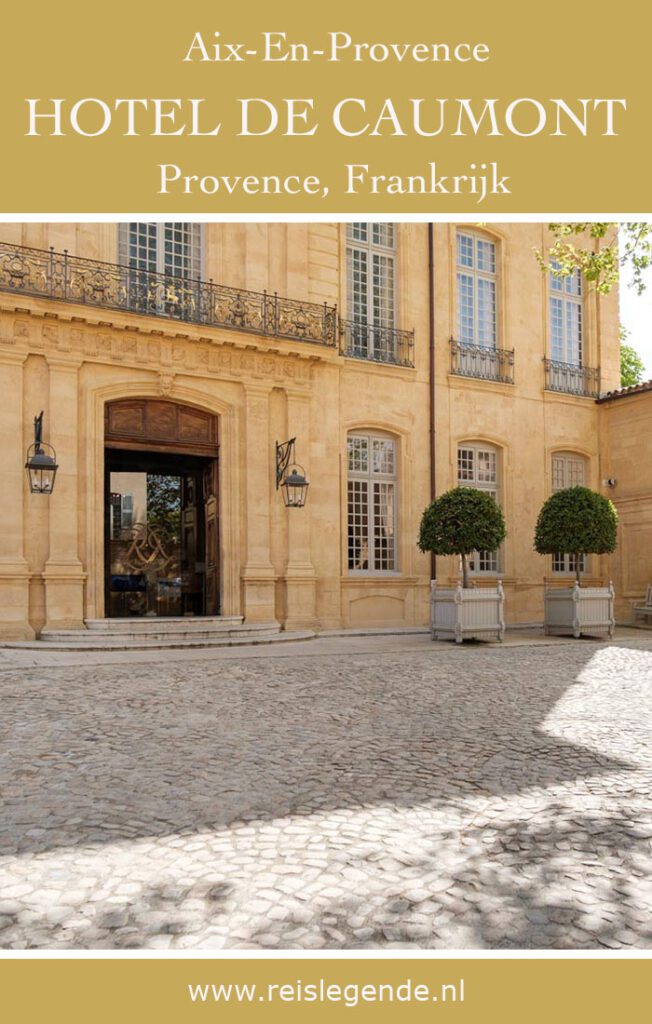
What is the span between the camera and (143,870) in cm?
338

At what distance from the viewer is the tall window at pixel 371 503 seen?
16.5 metres

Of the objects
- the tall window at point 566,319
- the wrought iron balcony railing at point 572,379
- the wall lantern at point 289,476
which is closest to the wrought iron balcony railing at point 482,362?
the wrought iron balcony railing at point 572,379

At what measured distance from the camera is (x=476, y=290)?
18.6 m

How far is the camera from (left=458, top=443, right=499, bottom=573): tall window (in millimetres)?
17922

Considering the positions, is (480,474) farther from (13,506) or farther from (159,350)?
(13,506)

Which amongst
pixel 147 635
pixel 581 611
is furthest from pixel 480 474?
pixel 147 635

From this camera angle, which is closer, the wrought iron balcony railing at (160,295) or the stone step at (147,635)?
the stone step at (147,635)

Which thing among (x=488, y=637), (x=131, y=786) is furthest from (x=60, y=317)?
(x=131, y=786)

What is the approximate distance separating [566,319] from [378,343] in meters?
6.04

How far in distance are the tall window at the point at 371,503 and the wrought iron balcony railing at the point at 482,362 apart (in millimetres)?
2451

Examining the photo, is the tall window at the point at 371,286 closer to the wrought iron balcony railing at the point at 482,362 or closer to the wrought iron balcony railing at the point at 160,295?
the wrought iron balcony railing at the point at 160,295

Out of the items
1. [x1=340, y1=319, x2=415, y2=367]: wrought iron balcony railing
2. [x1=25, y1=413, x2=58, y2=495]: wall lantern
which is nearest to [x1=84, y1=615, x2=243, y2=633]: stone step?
[x1=25, y1=413, x2=58, y2=495]: wall lantern

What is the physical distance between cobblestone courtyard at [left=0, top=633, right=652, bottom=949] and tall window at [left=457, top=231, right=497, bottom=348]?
11721 millimetres

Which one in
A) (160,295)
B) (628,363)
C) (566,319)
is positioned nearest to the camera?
(160,295)
